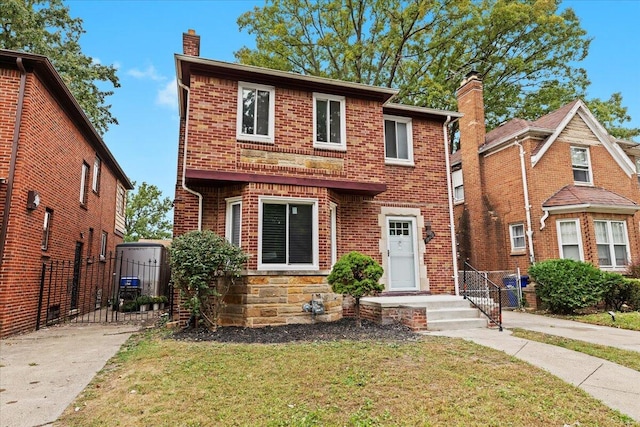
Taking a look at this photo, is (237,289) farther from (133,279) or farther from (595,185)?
(595,185)

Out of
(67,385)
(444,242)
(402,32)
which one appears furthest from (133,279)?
(402,32)

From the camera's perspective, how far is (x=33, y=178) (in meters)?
9.19

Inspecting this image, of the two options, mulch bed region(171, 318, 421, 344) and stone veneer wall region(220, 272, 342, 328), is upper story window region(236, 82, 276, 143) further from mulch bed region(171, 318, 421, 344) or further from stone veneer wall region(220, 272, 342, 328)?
mulch bed region(171, 318, 421, 344)

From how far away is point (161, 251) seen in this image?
628 inches

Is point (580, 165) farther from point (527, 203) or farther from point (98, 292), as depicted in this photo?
point (98, 292)

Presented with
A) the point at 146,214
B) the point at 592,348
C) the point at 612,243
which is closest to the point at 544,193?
the point at 612,243

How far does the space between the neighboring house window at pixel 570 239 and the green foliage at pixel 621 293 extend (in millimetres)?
2151

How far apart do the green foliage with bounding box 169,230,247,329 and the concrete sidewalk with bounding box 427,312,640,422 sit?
4435mm

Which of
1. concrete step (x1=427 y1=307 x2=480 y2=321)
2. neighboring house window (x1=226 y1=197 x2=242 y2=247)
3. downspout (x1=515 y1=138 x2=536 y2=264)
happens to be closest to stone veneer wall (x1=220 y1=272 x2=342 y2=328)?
neighboring house window (x1=226 y1=197 x2=242 y2=247)

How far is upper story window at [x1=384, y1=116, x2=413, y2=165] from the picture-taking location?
37.3 feet

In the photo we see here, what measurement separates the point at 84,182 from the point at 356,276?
11253 mm

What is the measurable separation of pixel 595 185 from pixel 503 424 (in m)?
15.8

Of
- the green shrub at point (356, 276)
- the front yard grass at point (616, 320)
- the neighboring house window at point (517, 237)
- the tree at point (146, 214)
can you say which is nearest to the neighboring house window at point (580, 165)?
the neighboring house window at point (517, 237)

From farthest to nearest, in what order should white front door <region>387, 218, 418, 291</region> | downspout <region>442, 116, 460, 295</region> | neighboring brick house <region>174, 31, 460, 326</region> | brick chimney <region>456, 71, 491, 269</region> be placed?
brick chimney <region>456, 71, 491, 269</region>
downspout <region>442, 116, 460, 295</region>
white front door <region>387, 218, 418, 291</region>
neighboring brick house <region>174, 31, 460, 326</region>
